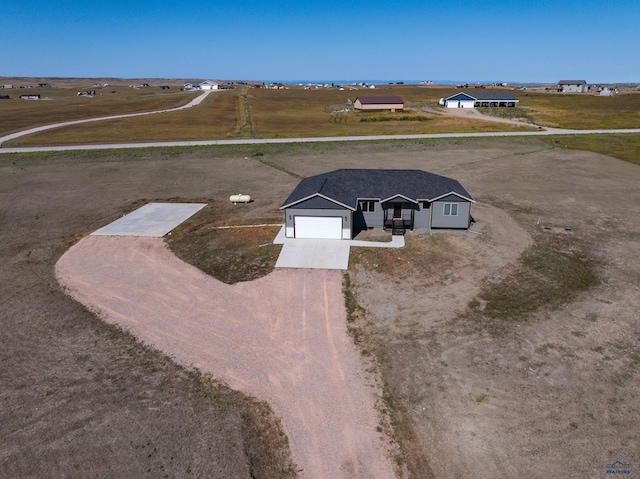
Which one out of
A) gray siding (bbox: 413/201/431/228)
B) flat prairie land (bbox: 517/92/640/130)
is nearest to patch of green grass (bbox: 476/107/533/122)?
flat prairie land (bbox: 517/92/640/130)

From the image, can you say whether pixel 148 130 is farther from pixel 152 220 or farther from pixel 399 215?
pixel 399 215

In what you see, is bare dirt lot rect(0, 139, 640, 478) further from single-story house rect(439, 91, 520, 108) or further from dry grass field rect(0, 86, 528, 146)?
single-story house rect(439, 91, 520, 108)

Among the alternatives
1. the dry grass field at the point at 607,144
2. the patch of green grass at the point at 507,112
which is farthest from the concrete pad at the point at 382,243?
the patch of green grass at the point at 507,112

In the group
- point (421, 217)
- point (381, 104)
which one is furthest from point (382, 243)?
point (381, 104)

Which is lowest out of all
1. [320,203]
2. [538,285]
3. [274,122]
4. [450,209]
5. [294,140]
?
[538,285]

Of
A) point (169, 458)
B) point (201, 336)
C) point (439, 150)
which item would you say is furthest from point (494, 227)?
point (439, 150)

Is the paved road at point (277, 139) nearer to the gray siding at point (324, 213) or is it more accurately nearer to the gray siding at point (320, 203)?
the gray siding at point (324, 213)
